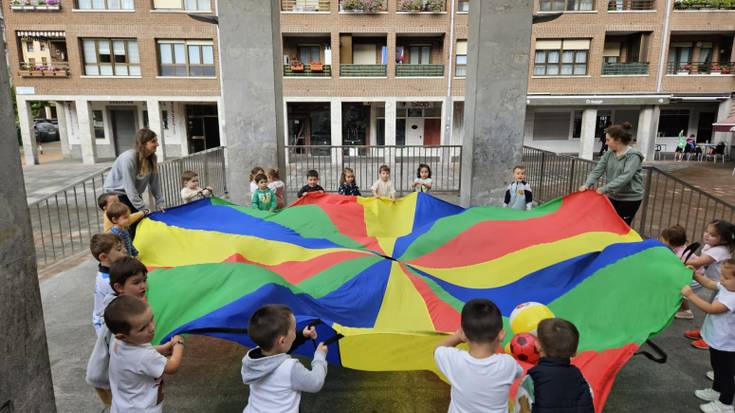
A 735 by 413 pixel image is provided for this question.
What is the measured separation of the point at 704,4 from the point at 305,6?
21465 millimetres

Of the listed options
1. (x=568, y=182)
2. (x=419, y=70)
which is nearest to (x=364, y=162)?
(x=568, y=182)

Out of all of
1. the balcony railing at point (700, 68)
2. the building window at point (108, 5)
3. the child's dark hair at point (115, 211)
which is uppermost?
the building window at point (108, 5)

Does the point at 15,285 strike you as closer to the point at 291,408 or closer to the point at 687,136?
the point at 291,408

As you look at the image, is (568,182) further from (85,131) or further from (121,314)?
(85,131)

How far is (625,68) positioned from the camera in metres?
26.4

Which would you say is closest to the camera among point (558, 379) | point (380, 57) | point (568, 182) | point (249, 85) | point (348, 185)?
point (558, 379)

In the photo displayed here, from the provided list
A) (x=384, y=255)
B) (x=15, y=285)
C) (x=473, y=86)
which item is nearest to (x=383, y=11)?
(x=473, y=86)

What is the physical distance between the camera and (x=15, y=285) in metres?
2.54

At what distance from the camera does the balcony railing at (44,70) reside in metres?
25.4

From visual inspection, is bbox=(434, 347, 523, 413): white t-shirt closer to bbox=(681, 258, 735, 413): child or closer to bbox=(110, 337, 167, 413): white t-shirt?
bbox=(110, 337, 167, 413): white t-shirt

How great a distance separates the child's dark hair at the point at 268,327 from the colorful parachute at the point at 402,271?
60cm

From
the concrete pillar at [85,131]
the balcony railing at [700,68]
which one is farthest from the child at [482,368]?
the balcony railing at [700,68]

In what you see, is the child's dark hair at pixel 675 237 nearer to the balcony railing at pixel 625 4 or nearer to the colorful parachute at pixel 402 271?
the colorful parachute at pixel 402 271

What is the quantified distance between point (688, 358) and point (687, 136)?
30239 mm
